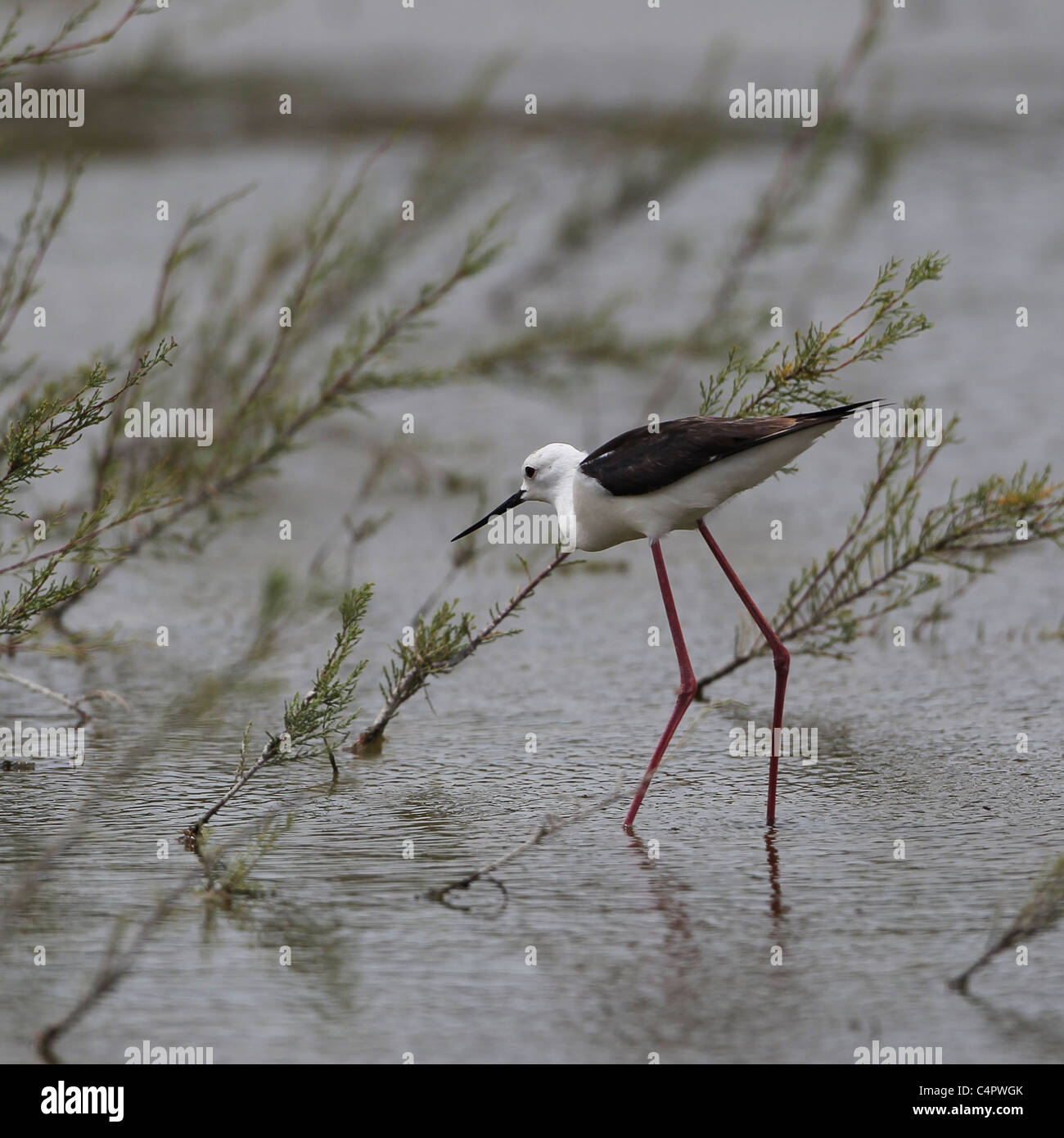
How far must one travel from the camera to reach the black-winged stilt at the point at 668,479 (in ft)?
18.0

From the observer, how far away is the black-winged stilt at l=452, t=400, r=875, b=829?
5.49 m

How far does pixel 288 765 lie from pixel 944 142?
14.8 m

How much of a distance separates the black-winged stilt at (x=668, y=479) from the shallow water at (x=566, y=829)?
0.49 m

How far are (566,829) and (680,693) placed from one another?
2.06ft

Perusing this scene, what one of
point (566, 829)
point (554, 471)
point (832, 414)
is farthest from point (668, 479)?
point (566, 829)

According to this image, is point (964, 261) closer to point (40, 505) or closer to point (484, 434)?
point (484, 434)

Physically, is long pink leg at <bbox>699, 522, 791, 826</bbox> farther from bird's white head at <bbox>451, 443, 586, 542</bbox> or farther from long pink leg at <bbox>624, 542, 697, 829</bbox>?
bird's white head at <bbox>451, 443, 586, 542</bbox>

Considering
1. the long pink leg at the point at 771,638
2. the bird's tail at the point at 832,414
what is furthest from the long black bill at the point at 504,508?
the bird's tail at the point at 832,414

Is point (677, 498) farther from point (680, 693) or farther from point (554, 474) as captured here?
point (680, 693)

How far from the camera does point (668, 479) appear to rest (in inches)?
219

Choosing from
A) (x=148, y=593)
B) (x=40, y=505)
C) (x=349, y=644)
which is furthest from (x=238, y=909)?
(x=40, y=505)

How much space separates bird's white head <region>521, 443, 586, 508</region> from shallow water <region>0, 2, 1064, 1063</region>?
88 centimetres

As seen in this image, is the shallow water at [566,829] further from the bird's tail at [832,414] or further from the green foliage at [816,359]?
the green foliage at [816,359]

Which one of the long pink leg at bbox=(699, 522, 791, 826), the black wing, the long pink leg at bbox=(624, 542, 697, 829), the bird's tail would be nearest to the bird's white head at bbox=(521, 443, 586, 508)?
the black wing
